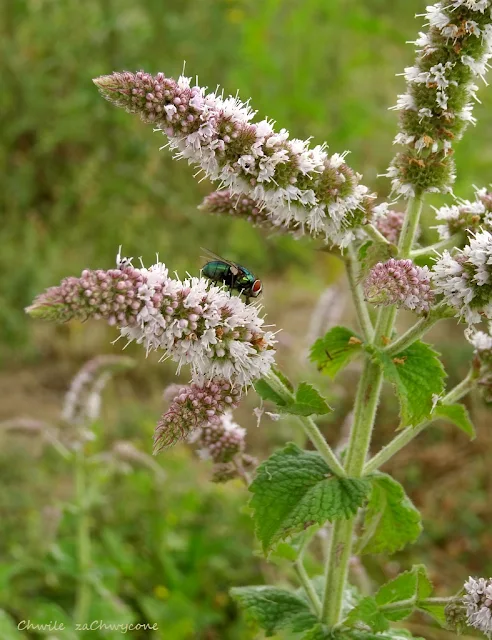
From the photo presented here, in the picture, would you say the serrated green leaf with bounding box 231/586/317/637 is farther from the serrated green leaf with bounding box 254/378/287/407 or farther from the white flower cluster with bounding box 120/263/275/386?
the white flower cluster with bounding box 120/263/275/386

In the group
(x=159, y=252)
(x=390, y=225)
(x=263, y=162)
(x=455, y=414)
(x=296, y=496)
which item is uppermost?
(x=159, y=252)

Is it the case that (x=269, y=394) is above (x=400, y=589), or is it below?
above

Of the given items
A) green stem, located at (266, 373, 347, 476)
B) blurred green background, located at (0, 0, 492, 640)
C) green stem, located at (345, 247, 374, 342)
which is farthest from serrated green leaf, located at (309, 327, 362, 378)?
blurred green background, located at (0, 0, 492, 640)

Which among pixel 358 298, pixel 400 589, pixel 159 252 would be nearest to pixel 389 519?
pixel 400 589

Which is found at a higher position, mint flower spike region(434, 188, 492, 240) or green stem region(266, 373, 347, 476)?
mint flower spike region(434, 188, 492, 240)

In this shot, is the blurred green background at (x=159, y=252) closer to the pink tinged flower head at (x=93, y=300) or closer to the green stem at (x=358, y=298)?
the green stem at (x=358, y=298)

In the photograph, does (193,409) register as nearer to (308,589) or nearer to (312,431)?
(312,431)

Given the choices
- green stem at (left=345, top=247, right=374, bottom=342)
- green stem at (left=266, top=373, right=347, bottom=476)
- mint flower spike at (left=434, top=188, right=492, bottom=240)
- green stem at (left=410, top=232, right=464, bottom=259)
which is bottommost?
green stem at (left=266, top=373, right=347, bottom=476)

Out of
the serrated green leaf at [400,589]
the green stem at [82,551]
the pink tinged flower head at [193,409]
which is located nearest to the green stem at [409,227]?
the pink tinged flower head at [193,409]
